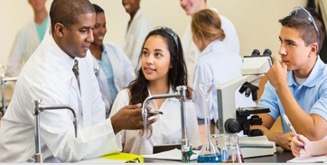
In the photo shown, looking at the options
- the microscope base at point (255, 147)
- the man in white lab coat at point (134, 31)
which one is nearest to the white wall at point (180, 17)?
the man in white lab coat at point (134, 31)

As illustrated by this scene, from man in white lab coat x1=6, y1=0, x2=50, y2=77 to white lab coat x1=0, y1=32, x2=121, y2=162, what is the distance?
1389 millimetres

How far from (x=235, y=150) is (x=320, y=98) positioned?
0.69 m

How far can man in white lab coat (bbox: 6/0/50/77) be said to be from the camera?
4043 millimetres

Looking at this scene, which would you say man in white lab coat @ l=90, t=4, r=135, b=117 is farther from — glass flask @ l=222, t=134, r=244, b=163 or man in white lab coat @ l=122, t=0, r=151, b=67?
glass flask @ l=222, t=134, r=244, b=163

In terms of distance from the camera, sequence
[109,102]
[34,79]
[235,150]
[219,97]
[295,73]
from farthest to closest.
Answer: [109,102], [295,73], [34,79], [219,97], [235,150]

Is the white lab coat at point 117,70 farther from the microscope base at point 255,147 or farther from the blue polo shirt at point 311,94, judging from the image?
the microscope base at point 255,147

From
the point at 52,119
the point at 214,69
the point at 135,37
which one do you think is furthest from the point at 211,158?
the point at 135,37

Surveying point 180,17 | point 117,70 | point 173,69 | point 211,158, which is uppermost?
point 180,17

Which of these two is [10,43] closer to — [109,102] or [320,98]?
[109,102]

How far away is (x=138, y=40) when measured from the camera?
411cm

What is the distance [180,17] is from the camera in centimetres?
411

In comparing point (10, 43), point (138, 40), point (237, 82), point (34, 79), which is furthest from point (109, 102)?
point (237, 82)

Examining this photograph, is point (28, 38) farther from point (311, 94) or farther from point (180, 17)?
point (311, 94)

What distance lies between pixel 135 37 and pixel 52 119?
174cm
